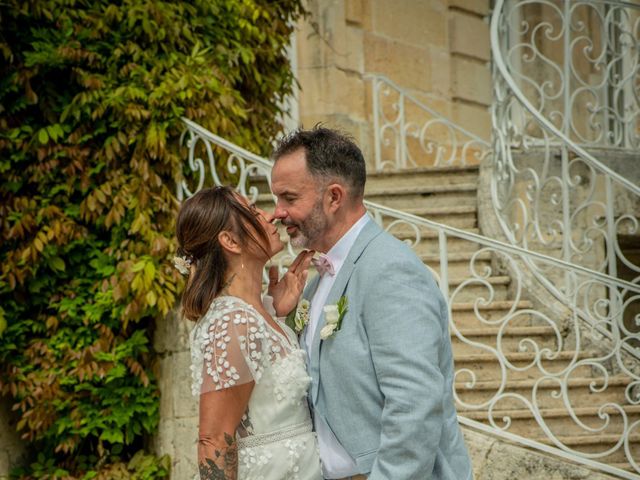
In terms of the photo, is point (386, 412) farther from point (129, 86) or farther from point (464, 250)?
point (464, 250)

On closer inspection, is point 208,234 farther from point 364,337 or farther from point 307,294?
point 364,337

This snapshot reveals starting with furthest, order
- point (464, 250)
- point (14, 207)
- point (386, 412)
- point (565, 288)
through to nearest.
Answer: point (464, 250) → point (565, 288) → point (14, 207) → point (386, 412)

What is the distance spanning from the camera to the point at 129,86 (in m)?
5.97

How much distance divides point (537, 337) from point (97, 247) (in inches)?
101

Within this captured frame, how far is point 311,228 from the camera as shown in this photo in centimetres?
289

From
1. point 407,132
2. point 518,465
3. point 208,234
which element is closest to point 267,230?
point 208,234

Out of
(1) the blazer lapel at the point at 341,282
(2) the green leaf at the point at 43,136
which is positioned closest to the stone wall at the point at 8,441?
(2) the green leaf at the point at 43,136

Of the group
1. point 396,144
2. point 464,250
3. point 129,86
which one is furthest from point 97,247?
point 396,144

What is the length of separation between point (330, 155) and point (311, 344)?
0.53 metres

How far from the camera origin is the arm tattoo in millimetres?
2818

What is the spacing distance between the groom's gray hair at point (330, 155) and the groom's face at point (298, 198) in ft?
0.07

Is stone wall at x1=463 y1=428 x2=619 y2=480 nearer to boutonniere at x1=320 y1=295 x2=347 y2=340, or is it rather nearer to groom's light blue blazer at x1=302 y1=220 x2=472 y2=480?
groom's light blue blazer at x1=302 y1=220 x2=472 y2=480

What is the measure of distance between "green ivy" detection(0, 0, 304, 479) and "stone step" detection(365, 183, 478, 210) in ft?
4.87

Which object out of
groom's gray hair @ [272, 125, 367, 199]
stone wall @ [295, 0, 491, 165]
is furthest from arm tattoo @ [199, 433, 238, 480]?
stone wall @ [295, 0, 491, 165]
